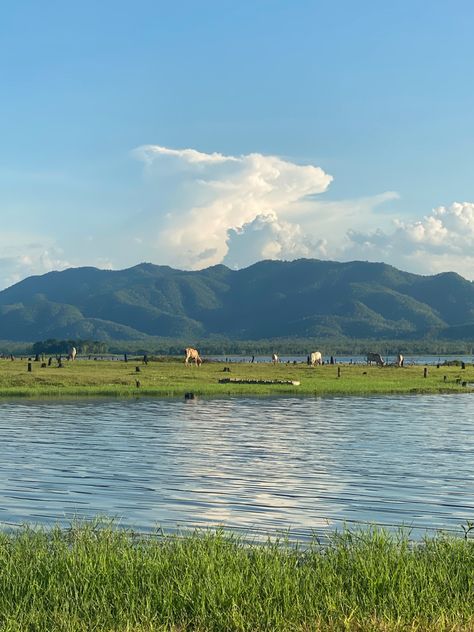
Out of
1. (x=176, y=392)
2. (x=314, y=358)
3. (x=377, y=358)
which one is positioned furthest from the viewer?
(x=377, y=358)

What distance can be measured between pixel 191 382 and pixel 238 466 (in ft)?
153

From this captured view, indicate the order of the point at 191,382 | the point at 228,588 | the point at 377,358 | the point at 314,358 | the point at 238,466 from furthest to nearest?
the point at 377,358
the point at 314,358
the point at 191,382
the point at 238,466
the point at 228,588

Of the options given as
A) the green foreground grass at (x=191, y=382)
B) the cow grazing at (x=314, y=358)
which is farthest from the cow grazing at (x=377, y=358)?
the green foreground grass at (x=191, y=382)

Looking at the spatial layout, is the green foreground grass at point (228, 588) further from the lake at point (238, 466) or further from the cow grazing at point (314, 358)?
the cow grazing at point (314, 358)

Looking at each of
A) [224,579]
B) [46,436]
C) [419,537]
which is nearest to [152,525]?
[419,537]

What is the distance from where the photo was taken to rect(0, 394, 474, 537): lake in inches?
922

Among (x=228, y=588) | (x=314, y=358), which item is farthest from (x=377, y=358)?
(x=228, y=588)

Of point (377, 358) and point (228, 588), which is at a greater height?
point (377, 358)

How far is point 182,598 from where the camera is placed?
42.5 ft

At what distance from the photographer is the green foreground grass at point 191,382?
2778 inches

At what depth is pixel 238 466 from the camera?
32812 millimetres

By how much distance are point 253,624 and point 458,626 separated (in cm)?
283

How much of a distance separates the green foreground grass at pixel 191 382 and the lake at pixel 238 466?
11.4m

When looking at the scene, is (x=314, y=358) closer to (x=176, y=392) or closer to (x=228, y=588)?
(x=176, y=392)
